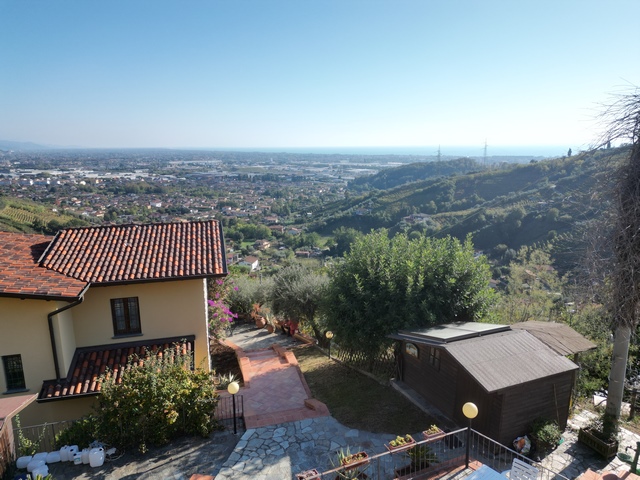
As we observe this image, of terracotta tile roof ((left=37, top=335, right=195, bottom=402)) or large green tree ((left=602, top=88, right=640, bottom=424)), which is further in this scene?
terracotta tile roof ((left=37, top=335, right=195, bottom=402))

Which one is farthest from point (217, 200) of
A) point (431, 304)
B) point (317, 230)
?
point (431, 304)

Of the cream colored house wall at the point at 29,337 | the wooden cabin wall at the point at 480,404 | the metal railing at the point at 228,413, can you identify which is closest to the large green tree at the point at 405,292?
the wooden cabin wall at the point at 480,404

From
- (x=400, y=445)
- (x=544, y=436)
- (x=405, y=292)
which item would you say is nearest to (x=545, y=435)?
(x=544, y=436)

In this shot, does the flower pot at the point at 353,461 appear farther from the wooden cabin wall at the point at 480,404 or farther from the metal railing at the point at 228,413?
the metal railing at the point at 228,413

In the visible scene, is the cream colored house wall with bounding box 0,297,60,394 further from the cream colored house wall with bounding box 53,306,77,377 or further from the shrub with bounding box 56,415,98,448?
the shrub with bounding box 56,415,98,448

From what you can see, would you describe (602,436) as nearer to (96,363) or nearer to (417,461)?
(417,461)

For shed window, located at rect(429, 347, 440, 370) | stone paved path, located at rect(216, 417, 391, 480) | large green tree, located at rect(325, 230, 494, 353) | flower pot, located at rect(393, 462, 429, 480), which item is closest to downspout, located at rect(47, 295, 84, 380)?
stone paved path, located at rect(216, 417, 391, 480)

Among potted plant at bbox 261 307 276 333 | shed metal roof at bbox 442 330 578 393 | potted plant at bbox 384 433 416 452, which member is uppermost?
shed metal roof at bbox 442 330 578 393
